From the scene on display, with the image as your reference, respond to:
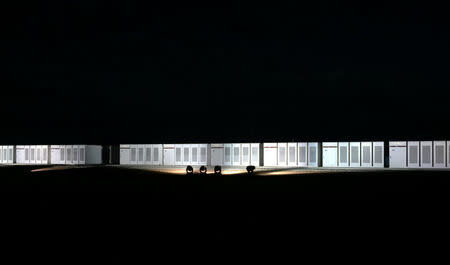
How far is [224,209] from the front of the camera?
1332cm

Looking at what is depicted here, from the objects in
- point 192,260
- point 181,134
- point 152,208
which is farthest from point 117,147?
point 192,260

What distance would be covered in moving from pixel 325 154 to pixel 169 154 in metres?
14.1

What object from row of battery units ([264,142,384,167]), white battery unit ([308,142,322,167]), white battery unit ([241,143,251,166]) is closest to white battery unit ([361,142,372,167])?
row of battery units ([264,142,384,167])

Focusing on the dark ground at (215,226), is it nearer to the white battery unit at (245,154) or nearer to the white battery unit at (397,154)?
the white battery unit at (397,154)

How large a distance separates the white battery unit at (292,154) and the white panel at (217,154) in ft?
19.1

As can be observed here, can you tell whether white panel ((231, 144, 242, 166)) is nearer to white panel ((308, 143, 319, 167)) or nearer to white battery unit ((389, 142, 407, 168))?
white panel ((308, 143, 319, 167))

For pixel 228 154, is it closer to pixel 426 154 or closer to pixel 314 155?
pixel 314 155

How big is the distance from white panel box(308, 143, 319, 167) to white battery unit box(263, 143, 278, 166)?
289 centimetres

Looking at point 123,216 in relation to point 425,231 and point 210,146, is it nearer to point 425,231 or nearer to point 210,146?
point 425,231

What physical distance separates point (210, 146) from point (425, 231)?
31067 millimetres

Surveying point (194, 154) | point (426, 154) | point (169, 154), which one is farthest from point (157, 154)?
point (426, 154)

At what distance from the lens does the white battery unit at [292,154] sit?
37.8 metres

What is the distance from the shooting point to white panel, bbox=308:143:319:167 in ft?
122

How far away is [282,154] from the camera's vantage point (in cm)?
3866
